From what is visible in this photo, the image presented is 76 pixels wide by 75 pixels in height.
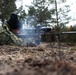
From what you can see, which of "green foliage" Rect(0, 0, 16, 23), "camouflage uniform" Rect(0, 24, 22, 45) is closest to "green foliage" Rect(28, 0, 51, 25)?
"green foliage" Rect(0, 0, 16, 23)

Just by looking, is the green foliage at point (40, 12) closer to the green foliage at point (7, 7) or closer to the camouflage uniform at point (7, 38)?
the green foliage at point (7, 7)

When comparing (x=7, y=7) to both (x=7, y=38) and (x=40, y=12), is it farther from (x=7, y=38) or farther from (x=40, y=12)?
(x=7, y=38)

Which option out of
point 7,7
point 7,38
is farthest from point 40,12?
point 7,38

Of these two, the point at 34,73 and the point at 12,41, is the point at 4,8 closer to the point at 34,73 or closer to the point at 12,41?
the point at 12,41

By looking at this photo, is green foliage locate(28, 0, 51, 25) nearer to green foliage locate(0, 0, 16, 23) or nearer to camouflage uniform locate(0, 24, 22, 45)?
green foliage locate(0, 0, 16, 23)

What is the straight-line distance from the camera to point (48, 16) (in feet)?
110

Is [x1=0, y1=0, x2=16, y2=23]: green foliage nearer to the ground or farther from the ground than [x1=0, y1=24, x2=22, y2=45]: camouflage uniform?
farther from the ground

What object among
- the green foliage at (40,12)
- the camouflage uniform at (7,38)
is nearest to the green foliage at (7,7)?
the green foliage at (40,12)

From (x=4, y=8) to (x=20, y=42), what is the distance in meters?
23.7

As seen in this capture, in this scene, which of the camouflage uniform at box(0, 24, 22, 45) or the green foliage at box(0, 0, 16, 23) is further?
the green foliage at box(0, 0, 16, 23)

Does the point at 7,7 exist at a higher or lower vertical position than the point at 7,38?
higher

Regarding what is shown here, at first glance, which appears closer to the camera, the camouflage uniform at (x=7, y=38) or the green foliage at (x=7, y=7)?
the camouflage uniform at (x=7, y=38)

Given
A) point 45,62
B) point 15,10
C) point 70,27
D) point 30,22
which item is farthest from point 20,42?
point 15,10

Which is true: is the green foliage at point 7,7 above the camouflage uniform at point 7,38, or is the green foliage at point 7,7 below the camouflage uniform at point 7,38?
above
